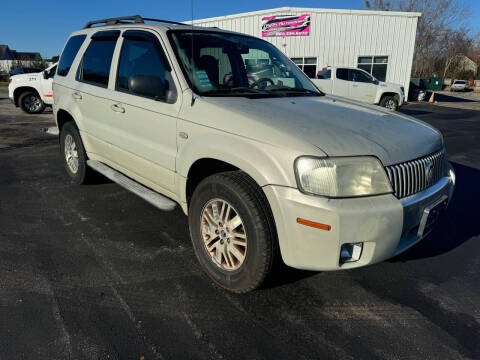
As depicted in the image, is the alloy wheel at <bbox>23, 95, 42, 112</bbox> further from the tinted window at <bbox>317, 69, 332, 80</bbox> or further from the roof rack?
the tinted window at <bbox>317, 69, 332, 80</bbox>

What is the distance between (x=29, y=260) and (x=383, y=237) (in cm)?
282

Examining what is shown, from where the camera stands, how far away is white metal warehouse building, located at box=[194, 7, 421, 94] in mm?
22375

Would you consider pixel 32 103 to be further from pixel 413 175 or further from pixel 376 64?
pixel 376 64

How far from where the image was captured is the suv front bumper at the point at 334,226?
2.11m

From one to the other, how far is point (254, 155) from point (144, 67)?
1.70 metres

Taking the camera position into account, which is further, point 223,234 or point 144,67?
A: point 144,67

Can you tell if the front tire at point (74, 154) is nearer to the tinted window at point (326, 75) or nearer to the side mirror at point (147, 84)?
the side mirror at point (147, 84)

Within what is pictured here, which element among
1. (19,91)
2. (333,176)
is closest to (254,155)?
(333,176)

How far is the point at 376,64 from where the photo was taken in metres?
23.3

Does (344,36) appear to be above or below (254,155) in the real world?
above

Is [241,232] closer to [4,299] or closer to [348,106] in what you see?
[348,106]

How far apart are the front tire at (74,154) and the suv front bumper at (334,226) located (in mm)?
3222

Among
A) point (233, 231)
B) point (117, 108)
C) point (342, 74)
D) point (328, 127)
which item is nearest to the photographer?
point (328, 127)

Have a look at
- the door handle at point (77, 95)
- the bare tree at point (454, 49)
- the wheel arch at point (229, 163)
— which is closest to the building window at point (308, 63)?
the door handle at point (77, 95)
